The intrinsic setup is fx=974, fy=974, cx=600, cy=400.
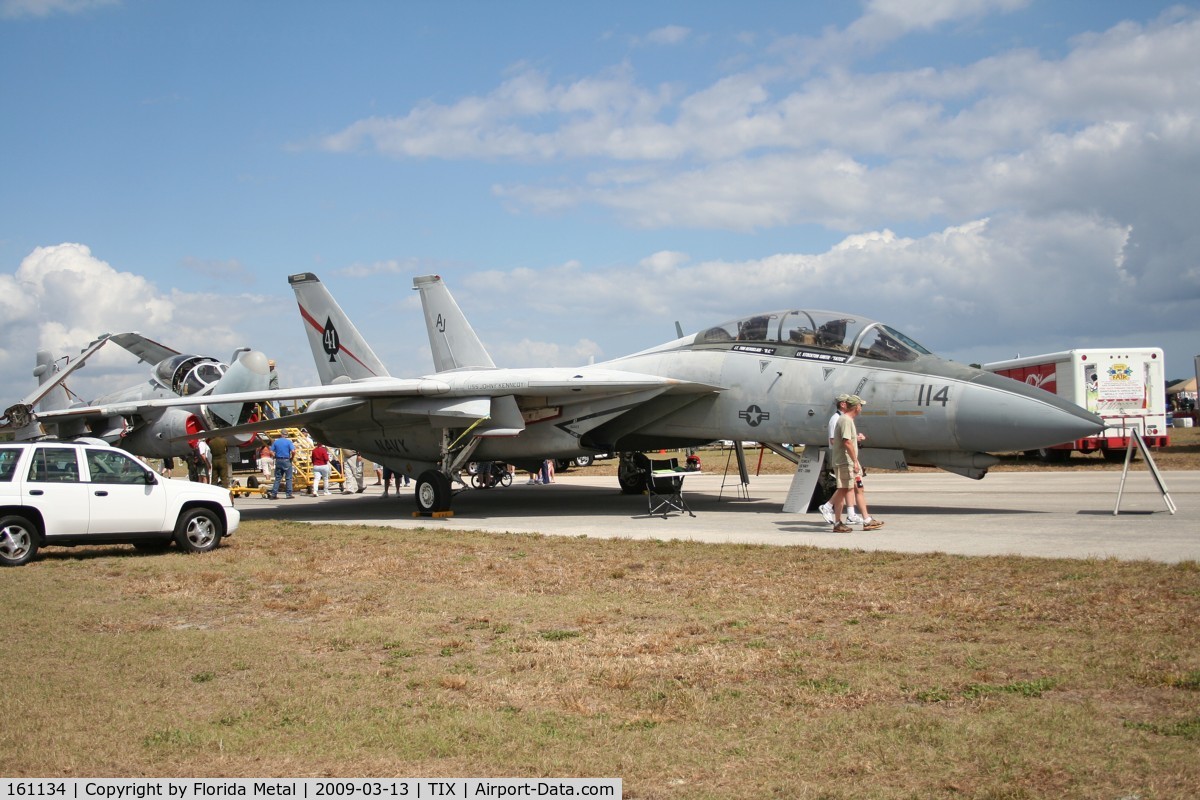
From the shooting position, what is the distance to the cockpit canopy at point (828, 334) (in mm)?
14555

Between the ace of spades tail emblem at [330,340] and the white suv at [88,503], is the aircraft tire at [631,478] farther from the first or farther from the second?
the white suv at [88,503]

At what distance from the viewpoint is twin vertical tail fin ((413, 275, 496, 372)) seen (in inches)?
840

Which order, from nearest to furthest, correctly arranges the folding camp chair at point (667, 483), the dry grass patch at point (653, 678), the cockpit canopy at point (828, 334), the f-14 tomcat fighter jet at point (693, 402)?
1. the dry grass patch at point (653, 678)
2. the f-14 tomcat fighter jet at point (693, 402)
3. the cockpit canopy at point (828, 334)
4. the folding camp chair at point (667, 483)

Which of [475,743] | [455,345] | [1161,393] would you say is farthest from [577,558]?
[1161,393]

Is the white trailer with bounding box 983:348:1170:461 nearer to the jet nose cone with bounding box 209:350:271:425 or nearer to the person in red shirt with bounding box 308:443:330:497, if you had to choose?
the person in red shirt with bounding box 308:443:330:497

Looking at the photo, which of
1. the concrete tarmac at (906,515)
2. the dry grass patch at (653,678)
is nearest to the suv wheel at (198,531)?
the dry grass patch at (653,678)

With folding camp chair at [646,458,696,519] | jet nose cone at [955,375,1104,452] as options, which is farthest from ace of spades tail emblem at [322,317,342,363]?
jet nose cone at [955,375,1104,452]

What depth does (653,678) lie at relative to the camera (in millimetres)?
5617

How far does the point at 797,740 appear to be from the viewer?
4480 mm

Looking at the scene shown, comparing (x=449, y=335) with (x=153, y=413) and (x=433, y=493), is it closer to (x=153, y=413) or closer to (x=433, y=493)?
(x=433, y=493)

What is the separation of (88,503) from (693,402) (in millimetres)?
9183

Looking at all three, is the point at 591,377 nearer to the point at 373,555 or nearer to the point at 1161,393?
the point at 373,555

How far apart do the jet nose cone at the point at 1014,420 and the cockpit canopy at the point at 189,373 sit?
55.7ft

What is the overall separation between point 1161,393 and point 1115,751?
2877cm
